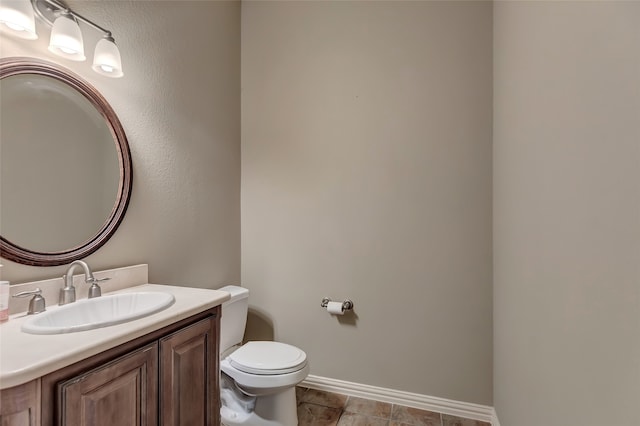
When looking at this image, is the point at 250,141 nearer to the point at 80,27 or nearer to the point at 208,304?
the point at 80,27

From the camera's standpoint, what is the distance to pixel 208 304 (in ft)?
4.38

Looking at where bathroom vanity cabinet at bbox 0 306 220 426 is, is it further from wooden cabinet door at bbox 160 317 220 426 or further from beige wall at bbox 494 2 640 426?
beige wall at bbox 494 2 640 426

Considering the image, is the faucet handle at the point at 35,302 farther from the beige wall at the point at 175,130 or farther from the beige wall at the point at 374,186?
the beige wall at the point at 374,186

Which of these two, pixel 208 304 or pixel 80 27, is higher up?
pixel 80 27

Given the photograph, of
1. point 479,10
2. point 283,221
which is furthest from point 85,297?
point 479,10

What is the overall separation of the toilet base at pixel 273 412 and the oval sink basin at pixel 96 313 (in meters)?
0.87

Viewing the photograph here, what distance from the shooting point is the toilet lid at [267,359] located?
1.70 meters

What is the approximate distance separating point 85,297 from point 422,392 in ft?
6.38

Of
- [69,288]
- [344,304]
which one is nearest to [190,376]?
[69,288]

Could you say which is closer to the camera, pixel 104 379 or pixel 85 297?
pixel 104 379

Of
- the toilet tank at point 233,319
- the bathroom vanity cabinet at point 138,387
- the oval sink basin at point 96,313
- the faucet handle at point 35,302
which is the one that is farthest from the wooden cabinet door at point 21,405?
the toilet tank at point 233,319

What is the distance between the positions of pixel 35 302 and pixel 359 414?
5.85 feet

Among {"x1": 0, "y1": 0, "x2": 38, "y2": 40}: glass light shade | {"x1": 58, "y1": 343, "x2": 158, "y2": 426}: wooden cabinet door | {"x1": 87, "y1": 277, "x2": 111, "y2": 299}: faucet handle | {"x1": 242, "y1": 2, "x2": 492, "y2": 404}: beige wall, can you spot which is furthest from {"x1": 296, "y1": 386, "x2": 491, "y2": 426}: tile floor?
{"x1": 0, "y1": 0, "x2": 38, "y2": 40}: glass light shade

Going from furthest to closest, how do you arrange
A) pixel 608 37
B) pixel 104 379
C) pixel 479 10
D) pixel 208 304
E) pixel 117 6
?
1. pixel 479 10
2. pixel 117 6
3. pixel 208 304
4. pixel 104 379
5. pixel 608 37
